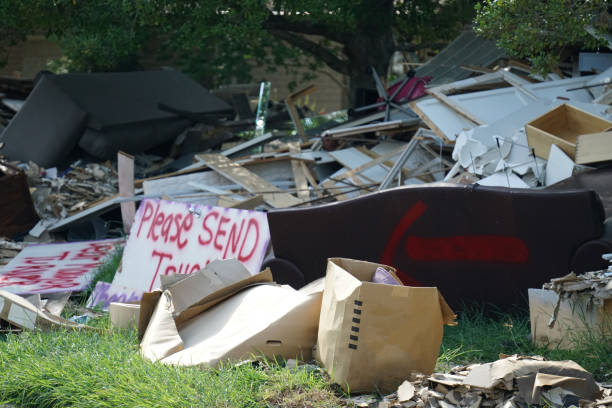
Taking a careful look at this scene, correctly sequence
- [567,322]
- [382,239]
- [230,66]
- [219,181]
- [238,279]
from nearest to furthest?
1. [567,322]
2. [238,279]
3. [382,239]
4. [219,181]
5. [230,66]

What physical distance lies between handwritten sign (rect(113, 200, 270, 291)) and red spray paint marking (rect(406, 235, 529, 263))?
4.22 ft

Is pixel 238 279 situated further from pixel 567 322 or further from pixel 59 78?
pixel 59 78

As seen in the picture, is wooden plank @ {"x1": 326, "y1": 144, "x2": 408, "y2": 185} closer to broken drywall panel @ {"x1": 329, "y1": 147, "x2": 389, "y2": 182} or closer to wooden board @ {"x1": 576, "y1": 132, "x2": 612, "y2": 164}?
broken drywall panel @ {"x1": 329, "y1": 147, "x2": 389, "y2": 182}

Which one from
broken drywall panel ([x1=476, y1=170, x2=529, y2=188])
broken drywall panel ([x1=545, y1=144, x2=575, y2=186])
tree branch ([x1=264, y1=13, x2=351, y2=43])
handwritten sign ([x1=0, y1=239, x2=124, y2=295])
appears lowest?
handwritten sign ([x1=0, y1=239, x2=124, y2=295])

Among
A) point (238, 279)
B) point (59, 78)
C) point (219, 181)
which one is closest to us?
point (238, 279)

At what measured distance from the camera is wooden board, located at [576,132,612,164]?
595cm

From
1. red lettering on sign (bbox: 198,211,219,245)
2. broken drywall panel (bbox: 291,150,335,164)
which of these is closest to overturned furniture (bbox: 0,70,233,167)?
broken drywall panel (bbox: 291,150,335,164)

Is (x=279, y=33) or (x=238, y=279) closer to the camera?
(x=238, y=279)

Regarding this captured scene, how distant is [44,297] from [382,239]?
3.33 m

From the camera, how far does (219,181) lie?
30.4 ft

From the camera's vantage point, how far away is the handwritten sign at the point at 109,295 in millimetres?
6582

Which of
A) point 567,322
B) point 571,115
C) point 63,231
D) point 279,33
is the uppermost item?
point 279,33

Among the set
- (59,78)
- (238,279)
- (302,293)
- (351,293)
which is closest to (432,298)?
(351,293)

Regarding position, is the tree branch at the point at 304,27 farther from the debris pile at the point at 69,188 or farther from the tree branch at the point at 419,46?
the debris pile at the point at 69,188
